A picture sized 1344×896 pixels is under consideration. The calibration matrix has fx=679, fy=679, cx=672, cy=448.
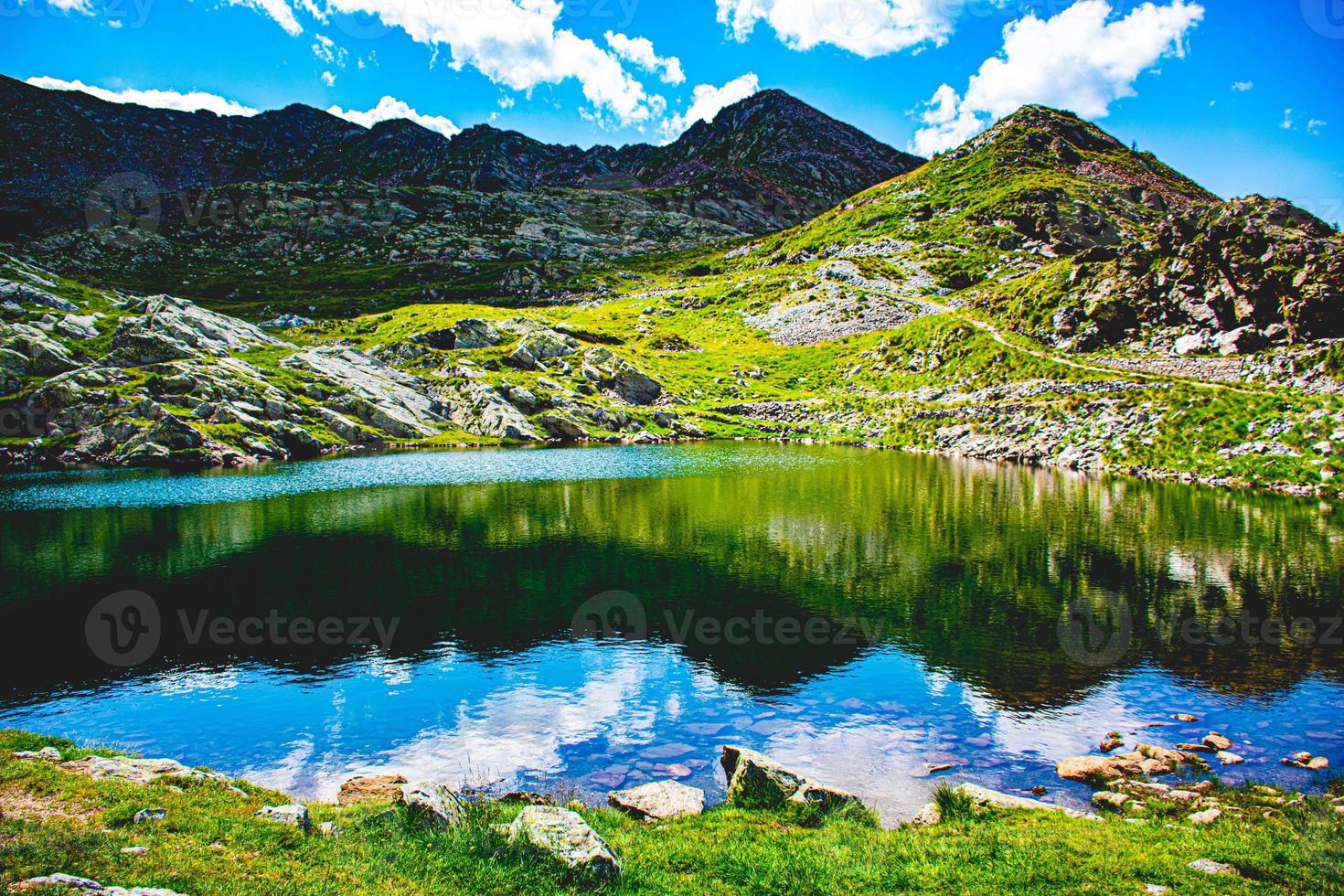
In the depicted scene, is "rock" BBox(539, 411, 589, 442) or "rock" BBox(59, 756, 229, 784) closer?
"rock" BBox(59, 756, 229, 784)

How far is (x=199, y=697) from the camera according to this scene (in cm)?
2834

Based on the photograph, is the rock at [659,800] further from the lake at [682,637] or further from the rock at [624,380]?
the rock at [624,380]

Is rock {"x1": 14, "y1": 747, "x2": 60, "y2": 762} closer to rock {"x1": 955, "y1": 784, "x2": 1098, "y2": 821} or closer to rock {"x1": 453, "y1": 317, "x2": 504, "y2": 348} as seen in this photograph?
rock {"x1": 955, "y1": 784, "x2": 1098, "y2": 821}

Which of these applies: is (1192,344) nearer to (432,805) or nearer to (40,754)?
(432,805)

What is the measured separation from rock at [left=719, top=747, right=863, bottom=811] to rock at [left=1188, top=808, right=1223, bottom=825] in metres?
7.99

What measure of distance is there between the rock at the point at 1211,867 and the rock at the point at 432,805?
1583cm

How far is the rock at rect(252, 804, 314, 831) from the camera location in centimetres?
1569

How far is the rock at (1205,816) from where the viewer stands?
16647 mm

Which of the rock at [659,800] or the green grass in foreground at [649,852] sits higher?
the green grass in foreground at [649,852]

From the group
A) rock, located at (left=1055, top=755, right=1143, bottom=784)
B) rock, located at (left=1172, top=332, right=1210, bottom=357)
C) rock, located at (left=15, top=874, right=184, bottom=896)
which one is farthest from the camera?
rock, located at (left=1172, top=332, right=1210, bottom=357)

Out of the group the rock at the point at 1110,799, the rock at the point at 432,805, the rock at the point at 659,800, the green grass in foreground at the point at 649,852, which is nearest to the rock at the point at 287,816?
the green grass in foreground at the point at 649,852

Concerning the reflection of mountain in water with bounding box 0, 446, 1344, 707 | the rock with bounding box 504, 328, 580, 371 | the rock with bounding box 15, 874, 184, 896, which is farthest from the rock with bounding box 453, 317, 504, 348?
the rock with bounding box 15, 874, 184, 896

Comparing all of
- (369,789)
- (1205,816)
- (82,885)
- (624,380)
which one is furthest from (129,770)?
(624,380)

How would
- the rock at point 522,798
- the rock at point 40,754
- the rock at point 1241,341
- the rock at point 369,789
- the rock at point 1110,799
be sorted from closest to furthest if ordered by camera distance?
the rock at point 40,754, the rock at point 1110,799, the rock at point 369,789, the rock at point 522,798, the rock at point 1241,341
